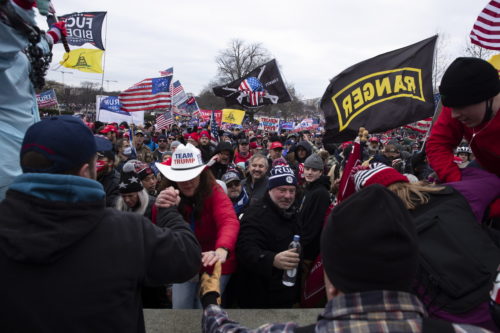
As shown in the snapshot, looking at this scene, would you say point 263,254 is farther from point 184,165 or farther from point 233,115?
point 233,115

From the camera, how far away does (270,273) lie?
276 centimetres

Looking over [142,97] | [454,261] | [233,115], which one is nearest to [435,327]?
[454,261]

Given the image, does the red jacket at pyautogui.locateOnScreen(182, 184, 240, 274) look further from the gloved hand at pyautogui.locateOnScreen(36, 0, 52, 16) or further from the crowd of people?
the gloved hand at pyautogui.locateOnScreen(36, 0, 52, 16)

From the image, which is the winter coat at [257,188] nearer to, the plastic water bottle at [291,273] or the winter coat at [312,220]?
the winter coat at [312,220]

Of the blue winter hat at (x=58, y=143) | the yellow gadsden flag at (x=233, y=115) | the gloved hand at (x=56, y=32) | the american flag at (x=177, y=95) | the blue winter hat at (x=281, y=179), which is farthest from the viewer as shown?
the american flag at (x=177, y=95)

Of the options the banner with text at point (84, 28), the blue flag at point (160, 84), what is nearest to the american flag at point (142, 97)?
the blue flag at point (160, 84)

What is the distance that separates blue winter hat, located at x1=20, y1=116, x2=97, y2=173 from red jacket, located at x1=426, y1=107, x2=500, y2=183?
89.3 inches

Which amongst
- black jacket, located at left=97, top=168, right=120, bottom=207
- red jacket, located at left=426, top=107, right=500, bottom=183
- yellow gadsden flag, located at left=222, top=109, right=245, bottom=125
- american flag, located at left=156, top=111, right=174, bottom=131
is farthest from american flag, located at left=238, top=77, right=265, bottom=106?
red jacket, located at left=426, top=107, right=500, bottom=183

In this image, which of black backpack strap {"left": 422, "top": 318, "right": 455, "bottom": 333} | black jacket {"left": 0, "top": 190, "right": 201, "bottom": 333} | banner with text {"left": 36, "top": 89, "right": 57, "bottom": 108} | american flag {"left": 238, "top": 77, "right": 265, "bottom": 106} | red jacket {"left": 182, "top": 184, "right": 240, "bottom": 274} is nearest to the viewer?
black backpack strap {"left": 422, "top": 318, "right": 455, "bottom": 333}

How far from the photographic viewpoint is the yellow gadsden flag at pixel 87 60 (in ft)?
32.7

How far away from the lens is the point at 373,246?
3.43 feet

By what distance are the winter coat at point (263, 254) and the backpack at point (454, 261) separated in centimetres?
137

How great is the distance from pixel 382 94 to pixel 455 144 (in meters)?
1.02

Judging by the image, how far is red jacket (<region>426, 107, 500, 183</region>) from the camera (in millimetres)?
2119
